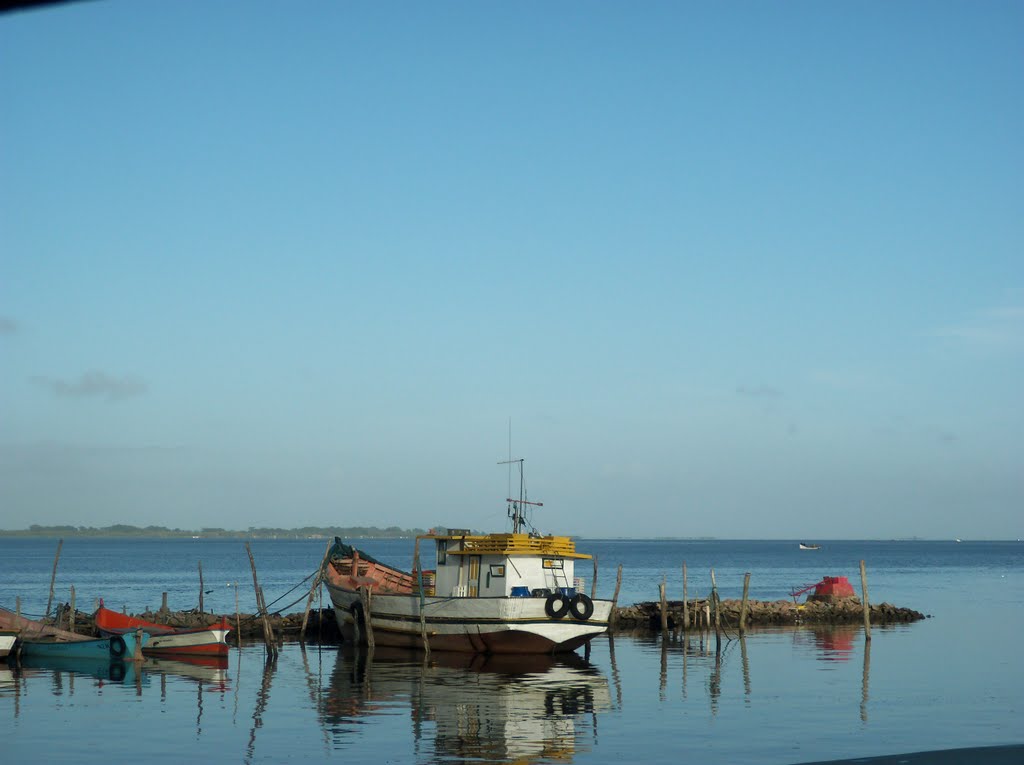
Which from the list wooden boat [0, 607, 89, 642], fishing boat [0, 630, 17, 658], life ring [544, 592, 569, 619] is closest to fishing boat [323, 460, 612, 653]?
life ring [544, 592, 569, 619]

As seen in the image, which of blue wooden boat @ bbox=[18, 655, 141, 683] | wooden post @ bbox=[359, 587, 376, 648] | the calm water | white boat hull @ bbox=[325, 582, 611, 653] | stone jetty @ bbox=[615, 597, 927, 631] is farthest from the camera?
stone jetty @ bbox=[615, 597, 927, 631]

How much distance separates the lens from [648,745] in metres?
25.5

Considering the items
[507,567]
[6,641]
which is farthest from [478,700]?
[6,641]

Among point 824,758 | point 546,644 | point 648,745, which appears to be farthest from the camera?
point 546,644

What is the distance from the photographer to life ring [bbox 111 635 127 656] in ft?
130

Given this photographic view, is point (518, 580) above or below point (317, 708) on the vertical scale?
above

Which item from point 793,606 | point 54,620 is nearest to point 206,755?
point 54,620

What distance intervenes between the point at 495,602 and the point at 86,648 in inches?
577

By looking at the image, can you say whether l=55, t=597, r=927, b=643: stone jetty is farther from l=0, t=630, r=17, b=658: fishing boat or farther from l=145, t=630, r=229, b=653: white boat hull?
l=0, t=630, r=17, b=658: fishing boat

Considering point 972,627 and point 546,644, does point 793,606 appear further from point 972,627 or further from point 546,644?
point 546,644

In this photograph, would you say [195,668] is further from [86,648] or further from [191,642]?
[86,648]

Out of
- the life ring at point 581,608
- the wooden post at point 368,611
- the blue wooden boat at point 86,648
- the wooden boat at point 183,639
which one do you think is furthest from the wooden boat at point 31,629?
the life ring at point 581,608

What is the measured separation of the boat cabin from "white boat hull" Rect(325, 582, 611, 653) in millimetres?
814

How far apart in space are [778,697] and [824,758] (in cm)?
1004
